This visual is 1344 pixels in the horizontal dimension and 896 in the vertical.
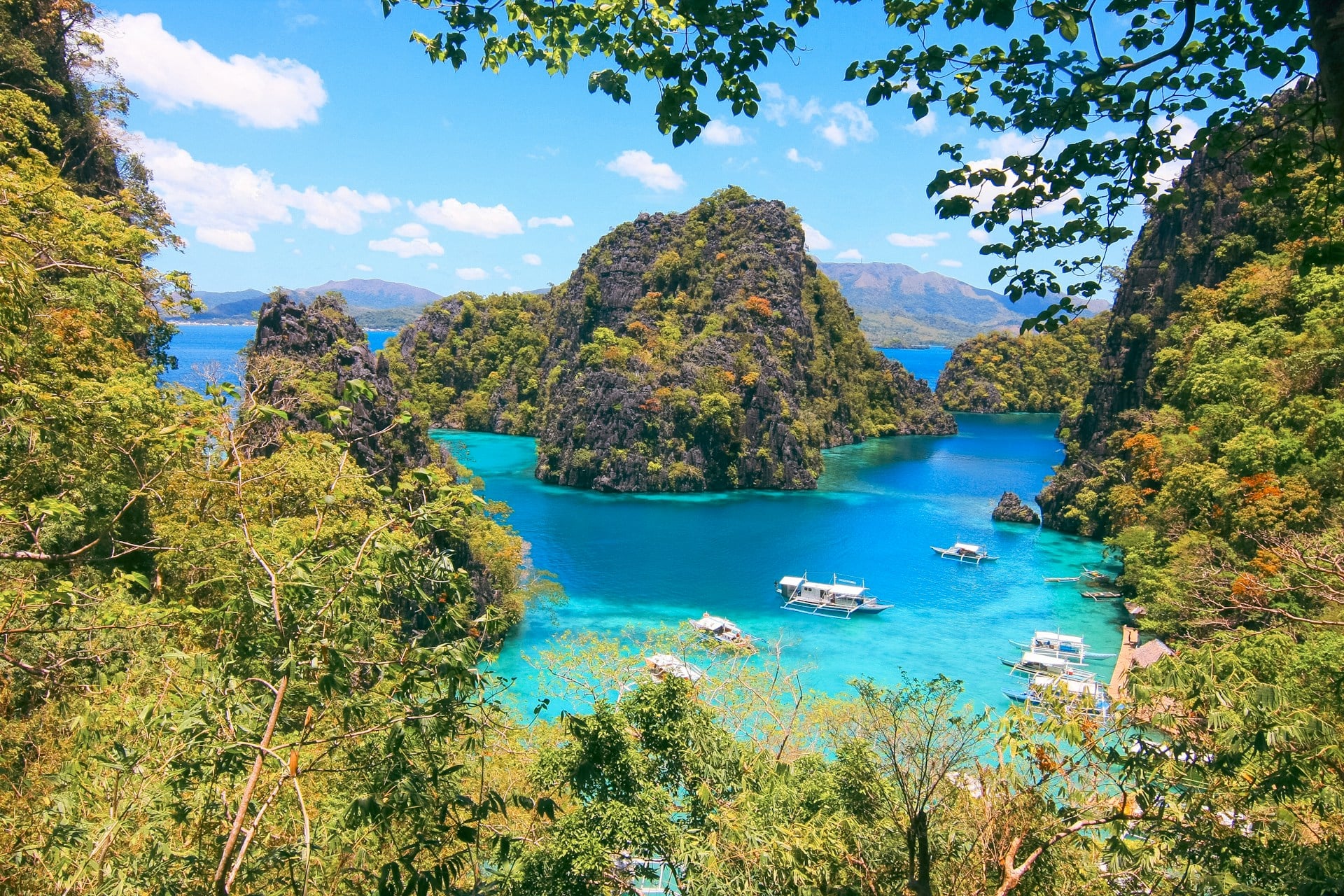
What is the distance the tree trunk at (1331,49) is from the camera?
2855mm

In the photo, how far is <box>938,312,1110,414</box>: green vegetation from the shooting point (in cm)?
10012

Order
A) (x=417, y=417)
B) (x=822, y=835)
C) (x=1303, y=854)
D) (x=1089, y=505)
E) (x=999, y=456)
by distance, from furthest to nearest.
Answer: (x=999, y=456) < (x=1089, y=505) < (x=417, y=417) < (x=822, y=835) < (x=1303, y=854)

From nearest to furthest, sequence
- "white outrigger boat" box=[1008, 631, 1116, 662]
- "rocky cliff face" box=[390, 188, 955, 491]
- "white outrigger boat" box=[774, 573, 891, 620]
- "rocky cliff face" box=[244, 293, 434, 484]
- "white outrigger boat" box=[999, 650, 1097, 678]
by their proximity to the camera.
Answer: "white outrigger boat" box=[999, 650, 1097, 678] → "white outrigger boat" box=[1008, 631, 1116, 662] → "rocky cliff face" box=[244, 293, 434, 484] → "white outrigger boat" box=[774, 573, 891, 620] → "rocky cliff face" box=[390, 188, 955, 491]

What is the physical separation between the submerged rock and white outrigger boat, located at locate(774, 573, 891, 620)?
1690 centimetres

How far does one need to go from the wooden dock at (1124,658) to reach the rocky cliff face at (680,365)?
28.1m

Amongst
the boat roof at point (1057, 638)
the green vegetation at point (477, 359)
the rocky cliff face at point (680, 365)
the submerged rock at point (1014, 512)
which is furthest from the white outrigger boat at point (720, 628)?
the green vegetation at point (477, 359)

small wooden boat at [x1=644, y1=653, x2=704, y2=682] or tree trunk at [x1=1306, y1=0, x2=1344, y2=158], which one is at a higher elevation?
tree trunk at [x1=1306, y1=0, x2=1344, y2=158]

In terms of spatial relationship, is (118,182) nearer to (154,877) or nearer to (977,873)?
(154,877)

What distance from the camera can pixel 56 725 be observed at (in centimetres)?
672

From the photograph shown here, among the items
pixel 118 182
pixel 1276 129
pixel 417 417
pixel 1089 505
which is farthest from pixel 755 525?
pixel 1276 129

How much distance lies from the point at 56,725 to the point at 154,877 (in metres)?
4.51

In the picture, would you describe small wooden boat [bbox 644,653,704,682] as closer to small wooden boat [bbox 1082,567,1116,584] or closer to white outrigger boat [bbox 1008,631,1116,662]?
white outrigger boat [bbox 1008,631,1116,662]

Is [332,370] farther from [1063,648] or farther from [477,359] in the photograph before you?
[477,359]

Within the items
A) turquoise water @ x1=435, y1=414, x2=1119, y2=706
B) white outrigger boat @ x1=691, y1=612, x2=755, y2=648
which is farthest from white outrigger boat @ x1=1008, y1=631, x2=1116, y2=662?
white outrigger boat @ x1=691, y1=612, x2=755, y2=648
